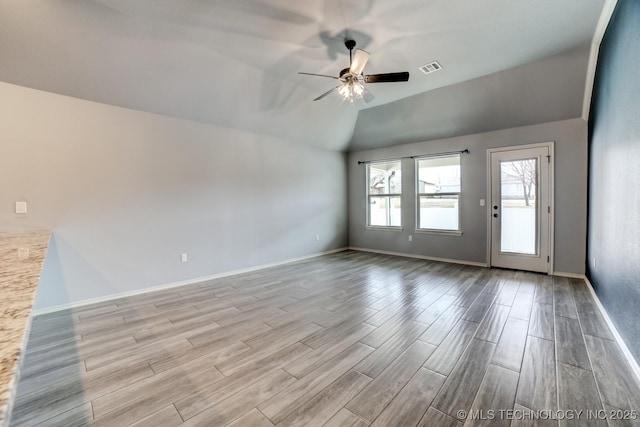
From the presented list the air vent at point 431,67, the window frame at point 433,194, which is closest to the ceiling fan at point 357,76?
the air vent at point 431,67

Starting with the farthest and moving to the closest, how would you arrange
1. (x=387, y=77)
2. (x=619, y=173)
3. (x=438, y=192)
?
(x=438, y=192), (x=387, y=77), (x=619, y=173)

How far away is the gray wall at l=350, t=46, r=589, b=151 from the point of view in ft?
12.2

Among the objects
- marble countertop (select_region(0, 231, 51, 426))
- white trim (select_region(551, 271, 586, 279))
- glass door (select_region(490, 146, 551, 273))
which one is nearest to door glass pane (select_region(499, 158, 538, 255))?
glass door (select_region(490, 146, 551, 273))

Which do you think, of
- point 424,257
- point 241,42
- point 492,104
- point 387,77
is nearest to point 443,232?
point 424,257

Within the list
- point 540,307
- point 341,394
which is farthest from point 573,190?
point 341,394

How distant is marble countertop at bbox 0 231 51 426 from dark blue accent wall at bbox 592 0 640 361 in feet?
10.2

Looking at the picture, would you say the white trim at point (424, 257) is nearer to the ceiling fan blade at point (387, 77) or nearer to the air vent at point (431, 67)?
the air vent at point (431, 67)

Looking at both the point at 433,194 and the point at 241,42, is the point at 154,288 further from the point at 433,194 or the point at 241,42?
the point at 433,194

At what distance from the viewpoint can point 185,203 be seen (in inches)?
163

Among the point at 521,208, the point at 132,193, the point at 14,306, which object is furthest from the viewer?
the point at 521,208

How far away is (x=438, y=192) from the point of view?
18.3 ft

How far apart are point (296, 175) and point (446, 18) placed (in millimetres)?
3628

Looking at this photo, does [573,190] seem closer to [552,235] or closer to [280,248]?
[552,235]

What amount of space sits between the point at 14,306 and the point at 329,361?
71.3 inches
